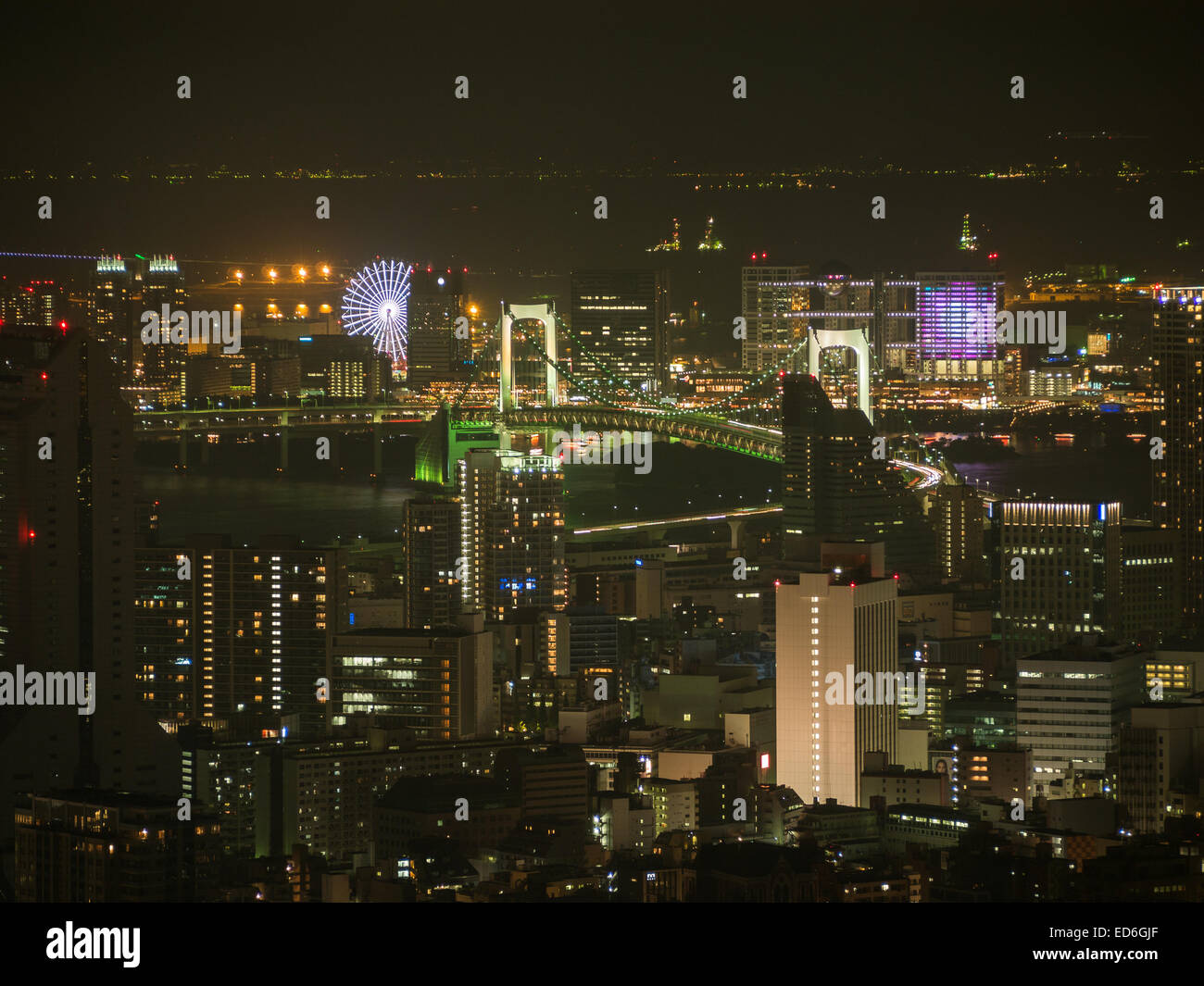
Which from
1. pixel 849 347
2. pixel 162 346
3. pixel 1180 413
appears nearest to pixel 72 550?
pixel 162 346

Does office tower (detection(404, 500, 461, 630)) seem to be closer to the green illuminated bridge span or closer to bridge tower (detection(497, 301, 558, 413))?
the green illuminated bridge span

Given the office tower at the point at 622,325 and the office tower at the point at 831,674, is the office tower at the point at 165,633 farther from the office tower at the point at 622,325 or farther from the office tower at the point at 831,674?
the office tower at the point at 622,325

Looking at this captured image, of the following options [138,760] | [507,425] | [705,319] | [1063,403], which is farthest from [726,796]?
[705,319]

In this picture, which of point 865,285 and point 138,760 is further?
point 865,285
